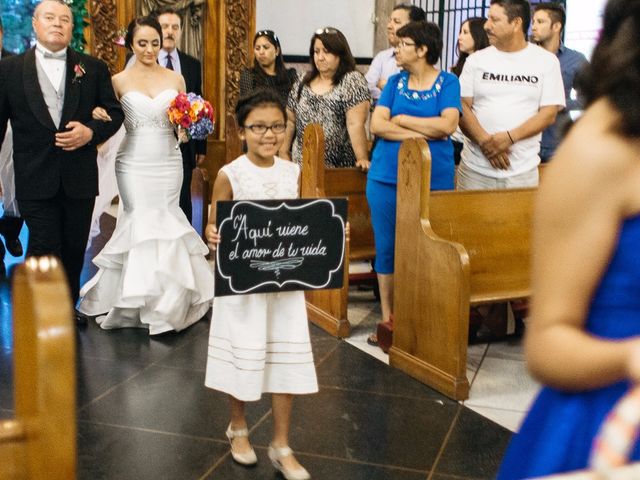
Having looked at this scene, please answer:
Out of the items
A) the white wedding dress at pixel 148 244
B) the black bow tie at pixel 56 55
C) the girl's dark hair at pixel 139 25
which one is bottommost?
the white wedding dress at pixel 148 244

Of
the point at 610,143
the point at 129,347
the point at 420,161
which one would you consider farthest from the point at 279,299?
the point at 610,143

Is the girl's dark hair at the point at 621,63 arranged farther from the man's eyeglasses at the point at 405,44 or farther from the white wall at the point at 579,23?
the white wall at the point at 579,23

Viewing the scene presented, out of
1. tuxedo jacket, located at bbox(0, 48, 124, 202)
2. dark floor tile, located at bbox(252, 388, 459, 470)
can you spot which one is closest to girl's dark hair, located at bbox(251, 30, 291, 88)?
tuxedo jacket, located at bbox(0, 48, 124, 202)

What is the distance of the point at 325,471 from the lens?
3.51 metres

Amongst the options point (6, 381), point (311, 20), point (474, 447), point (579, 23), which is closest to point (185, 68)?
point (6, 381)

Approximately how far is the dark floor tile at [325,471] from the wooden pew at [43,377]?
2261mm

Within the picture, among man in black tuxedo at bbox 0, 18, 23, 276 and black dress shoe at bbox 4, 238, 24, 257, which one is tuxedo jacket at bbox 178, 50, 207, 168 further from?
black dress shoe at bbox 4, 238, 24, 257

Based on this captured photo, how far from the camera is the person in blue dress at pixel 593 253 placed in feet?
3.75

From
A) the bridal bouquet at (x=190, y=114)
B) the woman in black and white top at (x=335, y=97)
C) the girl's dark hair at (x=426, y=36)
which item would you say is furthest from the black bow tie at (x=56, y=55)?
the girl's dark hair at (x=426, y=36)

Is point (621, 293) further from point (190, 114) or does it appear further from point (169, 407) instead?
point (190, 114)

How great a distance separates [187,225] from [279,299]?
Result: 2.52 meters

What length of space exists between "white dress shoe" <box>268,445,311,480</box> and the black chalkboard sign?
66 cm

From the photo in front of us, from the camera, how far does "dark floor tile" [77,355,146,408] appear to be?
14.3 ft

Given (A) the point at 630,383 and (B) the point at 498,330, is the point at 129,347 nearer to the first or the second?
(B) the point at 498,330
